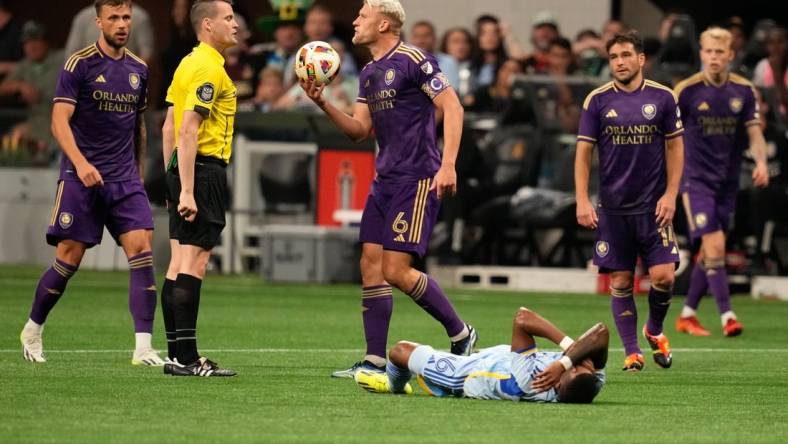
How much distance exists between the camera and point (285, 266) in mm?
21016

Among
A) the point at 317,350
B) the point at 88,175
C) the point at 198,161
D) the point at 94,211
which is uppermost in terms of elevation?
the point at 198,161

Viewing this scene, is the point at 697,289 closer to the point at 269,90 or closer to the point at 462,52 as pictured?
the point at 462,52

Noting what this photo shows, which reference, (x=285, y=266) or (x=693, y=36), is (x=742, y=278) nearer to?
(x=693, y=36)

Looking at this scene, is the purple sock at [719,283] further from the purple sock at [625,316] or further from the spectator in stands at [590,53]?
the spectator in stands at [590,53]

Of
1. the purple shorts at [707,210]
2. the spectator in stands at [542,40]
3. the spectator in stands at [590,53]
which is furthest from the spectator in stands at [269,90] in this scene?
the purple shorts at [707,210]

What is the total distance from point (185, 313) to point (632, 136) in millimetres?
3337

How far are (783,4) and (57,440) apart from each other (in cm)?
2164

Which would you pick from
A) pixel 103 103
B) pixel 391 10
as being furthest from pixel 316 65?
pixel 103 103

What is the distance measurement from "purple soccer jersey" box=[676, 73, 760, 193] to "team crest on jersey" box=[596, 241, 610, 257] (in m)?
3.37

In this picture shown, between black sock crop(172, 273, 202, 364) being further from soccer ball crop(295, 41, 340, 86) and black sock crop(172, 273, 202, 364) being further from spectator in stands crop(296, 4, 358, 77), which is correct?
spectator in stands crop(296, 4, 358, 77)

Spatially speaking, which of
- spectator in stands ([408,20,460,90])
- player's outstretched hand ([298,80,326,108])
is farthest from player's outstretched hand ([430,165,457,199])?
spectator in stands ([408,20,460,90])

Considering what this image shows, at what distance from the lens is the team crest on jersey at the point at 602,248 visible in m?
11.9

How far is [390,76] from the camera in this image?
10.3 meters

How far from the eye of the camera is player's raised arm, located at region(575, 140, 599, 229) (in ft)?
38.4
